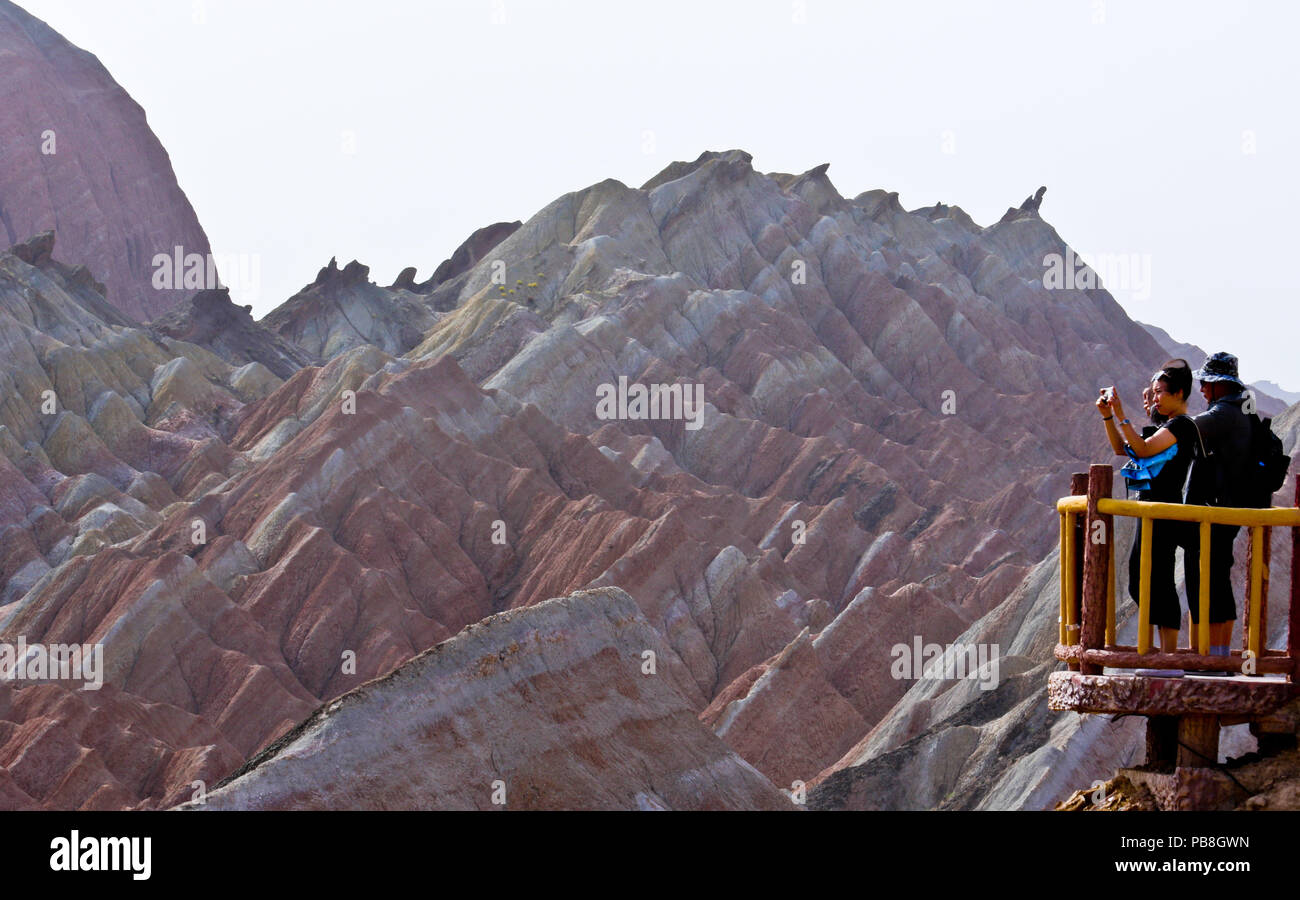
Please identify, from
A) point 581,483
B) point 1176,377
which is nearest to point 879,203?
point 581,483

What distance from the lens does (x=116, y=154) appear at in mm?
163375

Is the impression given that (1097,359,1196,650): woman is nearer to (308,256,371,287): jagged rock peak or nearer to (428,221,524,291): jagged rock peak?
(308,256,371,287): jagged rock peak

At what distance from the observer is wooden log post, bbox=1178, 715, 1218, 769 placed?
9.27 m

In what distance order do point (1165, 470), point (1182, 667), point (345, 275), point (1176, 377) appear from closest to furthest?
point (1182, 667) → point (1165, 470) → point (1176, 377) → point (345, 275)

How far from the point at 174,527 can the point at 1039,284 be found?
3001 inches

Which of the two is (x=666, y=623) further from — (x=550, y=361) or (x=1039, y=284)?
(x=1039, y=284)

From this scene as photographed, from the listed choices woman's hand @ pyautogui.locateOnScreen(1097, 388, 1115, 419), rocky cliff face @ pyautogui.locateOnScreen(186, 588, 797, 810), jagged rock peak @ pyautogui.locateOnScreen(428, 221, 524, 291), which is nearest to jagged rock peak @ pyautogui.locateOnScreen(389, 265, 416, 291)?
jagged rock peak @ pyautogui.locateOnScreen(428, 221, 524, 291)

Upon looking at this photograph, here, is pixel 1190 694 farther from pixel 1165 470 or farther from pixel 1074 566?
pixel 1165 470

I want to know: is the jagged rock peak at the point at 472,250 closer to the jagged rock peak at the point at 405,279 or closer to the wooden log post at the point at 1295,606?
the jagged rock peak at the point at 405,279

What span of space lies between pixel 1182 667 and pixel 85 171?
161203mm

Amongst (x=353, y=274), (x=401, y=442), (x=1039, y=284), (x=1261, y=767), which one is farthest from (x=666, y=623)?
(x=1039, y=284)

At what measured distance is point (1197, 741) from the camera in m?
9.29

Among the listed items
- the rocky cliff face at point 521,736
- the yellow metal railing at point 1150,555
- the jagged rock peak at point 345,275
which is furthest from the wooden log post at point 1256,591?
the jagged rock peak at point 345,275

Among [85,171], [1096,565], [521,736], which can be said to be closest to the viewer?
[1096,565]
